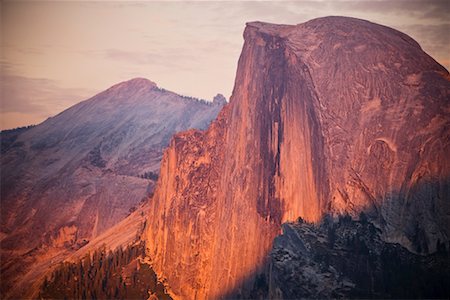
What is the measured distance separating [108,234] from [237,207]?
4158cm

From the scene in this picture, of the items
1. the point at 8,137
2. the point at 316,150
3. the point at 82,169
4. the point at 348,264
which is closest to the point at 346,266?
the point at 348,264

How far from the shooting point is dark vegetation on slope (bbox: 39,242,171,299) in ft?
214

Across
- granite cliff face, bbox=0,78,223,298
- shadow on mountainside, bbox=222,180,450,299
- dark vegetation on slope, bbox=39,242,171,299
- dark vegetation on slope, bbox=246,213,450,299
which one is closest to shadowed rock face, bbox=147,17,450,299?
shadow on mountainside, bbox=222,180,450,299

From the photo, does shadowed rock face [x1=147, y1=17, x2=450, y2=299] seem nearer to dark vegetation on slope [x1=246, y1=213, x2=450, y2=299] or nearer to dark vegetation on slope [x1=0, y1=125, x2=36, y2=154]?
dark vegetation on slope [x1=246, y1=213, x2=450, y2=299]

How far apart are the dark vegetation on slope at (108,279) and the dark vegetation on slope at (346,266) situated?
19.9 m

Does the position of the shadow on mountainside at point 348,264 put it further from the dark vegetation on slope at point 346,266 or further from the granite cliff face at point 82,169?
the granite cliff face at point 82,169

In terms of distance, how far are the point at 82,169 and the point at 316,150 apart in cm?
9299

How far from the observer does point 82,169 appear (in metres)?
133

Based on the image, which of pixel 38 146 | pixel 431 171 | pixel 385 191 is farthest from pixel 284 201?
pixel 38 146

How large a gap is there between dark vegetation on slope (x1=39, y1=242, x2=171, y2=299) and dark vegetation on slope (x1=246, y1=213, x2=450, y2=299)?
1994 cm

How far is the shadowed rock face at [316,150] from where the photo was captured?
4531cm

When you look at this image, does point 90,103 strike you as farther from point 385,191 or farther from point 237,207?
point 385,191

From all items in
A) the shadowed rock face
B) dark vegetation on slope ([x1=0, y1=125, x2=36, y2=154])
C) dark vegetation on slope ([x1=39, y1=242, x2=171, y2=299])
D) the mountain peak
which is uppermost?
the mountain peak

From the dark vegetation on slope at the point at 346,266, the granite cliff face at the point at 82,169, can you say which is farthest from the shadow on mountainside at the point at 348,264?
the granite cliff face at the point at 82,169
